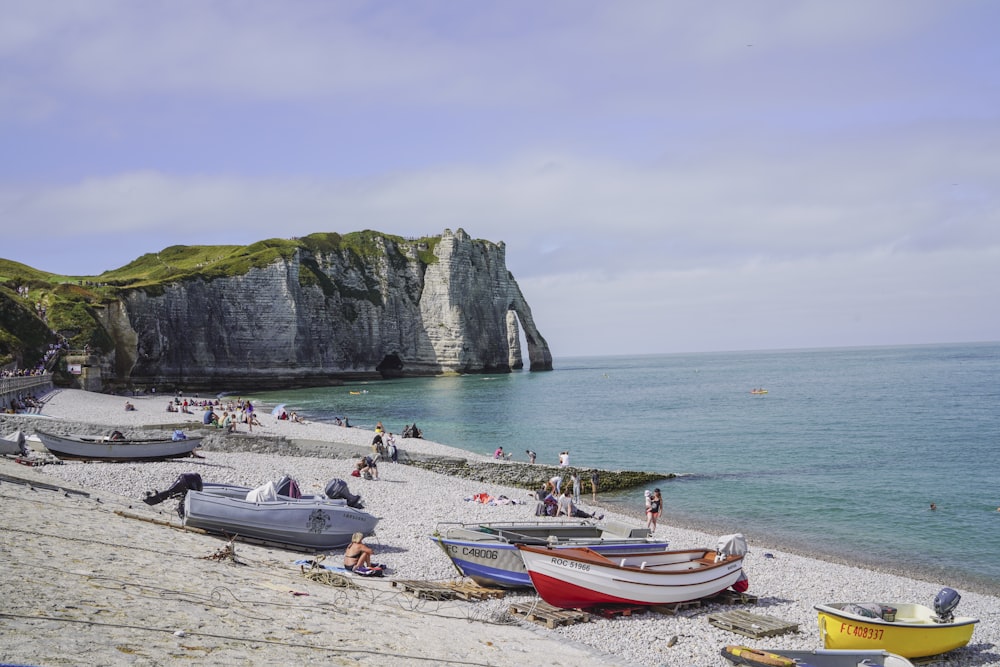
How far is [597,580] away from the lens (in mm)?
15164

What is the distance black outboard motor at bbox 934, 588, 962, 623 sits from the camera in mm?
13938

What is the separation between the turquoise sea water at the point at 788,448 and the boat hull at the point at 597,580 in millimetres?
9956

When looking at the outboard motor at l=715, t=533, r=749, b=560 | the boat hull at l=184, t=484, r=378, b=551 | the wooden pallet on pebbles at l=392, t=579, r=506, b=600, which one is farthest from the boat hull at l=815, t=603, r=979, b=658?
the boat hull at l=184, t=484, r=378, b=551

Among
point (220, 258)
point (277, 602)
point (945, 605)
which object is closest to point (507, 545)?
point (277, 602)

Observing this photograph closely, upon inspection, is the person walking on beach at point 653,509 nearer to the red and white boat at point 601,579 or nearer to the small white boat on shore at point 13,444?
the red and white boat at point 601,579

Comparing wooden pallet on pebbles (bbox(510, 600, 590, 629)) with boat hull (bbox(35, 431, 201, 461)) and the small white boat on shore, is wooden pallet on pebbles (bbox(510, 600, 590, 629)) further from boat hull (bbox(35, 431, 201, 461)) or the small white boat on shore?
the small white boat on shore

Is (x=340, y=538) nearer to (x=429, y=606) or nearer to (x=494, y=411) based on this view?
(x=429, y=606)

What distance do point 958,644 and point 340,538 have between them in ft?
44.9

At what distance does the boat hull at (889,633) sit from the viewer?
13.2 meters

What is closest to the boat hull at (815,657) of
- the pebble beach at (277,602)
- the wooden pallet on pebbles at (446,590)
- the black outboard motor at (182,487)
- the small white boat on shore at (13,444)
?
the pebble beach at (277,602)

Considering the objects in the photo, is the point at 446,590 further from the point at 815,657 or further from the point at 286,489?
the point at 815,657

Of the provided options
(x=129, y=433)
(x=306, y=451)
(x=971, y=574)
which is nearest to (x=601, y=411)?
(x=306, y=451)

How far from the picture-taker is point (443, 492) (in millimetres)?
29266

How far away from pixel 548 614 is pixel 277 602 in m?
5.44
